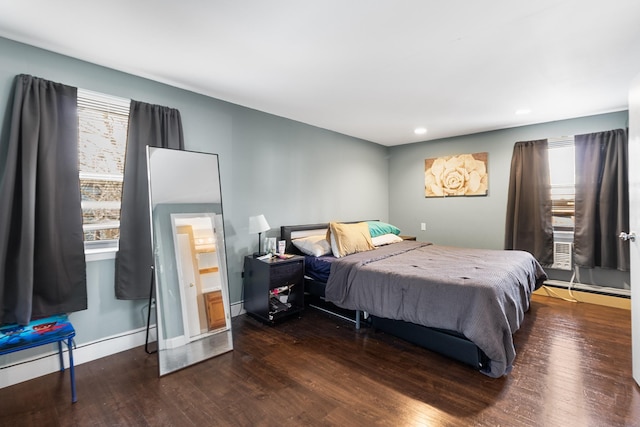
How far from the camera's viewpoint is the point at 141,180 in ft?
8.67

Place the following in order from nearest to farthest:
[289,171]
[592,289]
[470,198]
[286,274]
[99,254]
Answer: [99,254] < [286,274] < [592,289] < [289,171] < [470,198]

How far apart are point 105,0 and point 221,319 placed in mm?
2463

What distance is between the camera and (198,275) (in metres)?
2.70

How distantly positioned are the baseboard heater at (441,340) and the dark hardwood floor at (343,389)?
7 cm

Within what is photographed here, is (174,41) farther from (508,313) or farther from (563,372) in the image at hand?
(563,372)

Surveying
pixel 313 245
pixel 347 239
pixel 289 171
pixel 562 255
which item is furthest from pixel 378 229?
pixel 562 255

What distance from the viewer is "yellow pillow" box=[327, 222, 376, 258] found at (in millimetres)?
3547

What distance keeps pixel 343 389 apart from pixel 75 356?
2151mm

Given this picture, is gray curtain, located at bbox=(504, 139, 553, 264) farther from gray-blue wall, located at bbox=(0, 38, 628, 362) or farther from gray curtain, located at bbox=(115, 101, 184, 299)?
gray curtain, located at bbox=(115, 101, 184, 299)

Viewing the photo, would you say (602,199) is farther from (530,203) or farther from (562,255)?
(562,255)

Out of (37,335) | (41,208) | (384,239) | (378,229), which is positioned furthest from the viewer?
(378,229)

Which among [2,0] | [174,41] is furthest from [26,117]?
[174,41]

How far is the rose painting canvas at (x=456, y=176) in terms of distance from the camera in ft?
15.4

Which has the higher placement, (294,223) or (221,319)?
(294,223)
